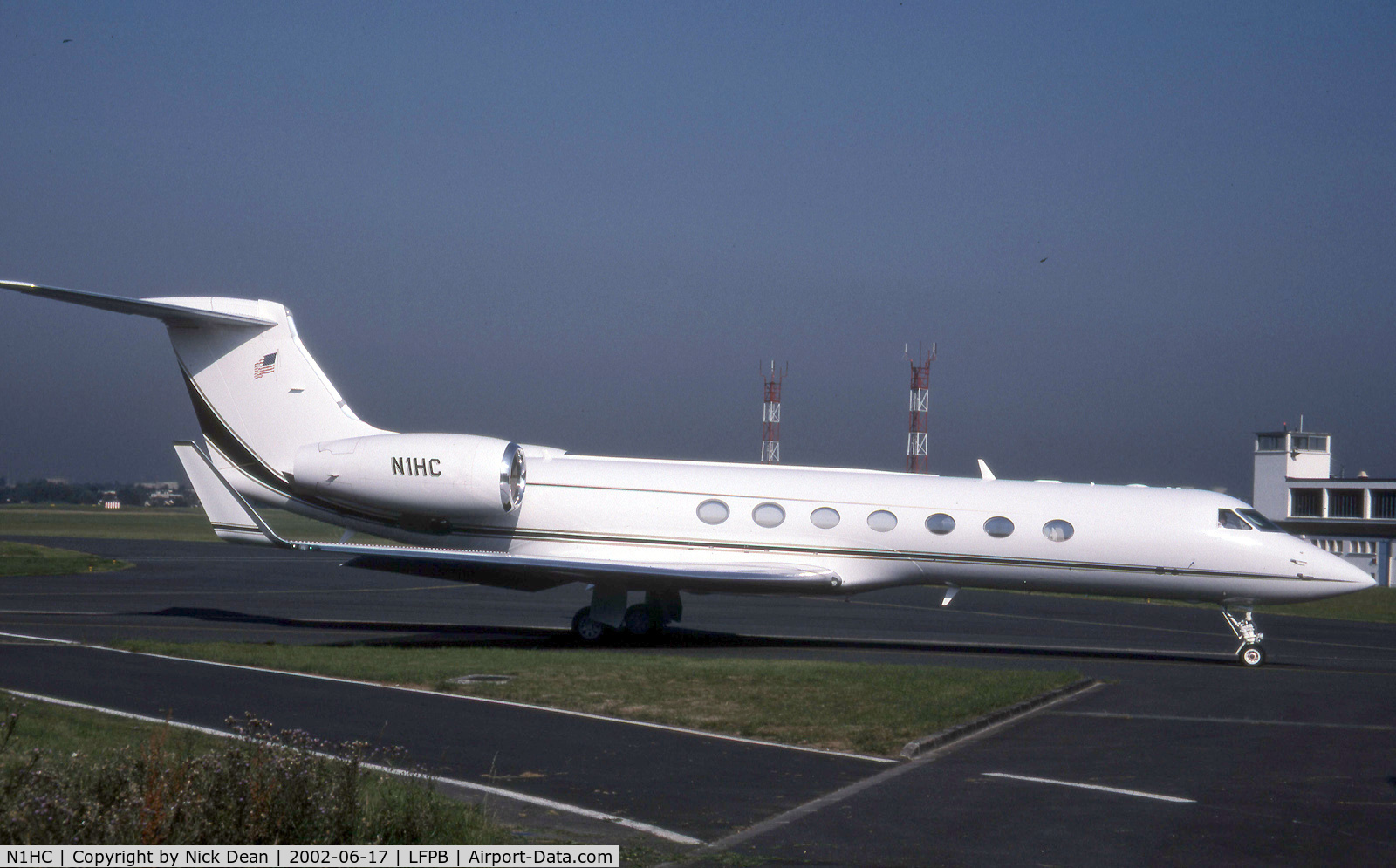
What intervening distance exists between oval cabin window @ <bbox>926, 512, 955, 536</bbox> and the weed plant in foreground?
13450 mm

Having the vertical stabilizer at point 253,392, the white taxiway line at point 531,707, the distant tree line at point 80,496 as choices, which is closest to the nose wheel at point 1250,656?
the white taxiway line at point 531,707

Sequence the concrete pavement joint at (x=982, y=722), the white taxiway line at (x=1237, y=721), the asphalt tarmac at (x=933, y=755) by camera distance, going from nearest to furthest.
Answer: the asphalt tarmac at (x=933, y=755) < the concrete pavement joint at (x=982, y=722) < the white taxiway line at (x=1237, y=721)

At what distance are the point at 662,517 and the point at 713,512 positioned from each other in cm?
84

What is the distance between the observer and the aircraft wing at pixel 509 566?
17438mm

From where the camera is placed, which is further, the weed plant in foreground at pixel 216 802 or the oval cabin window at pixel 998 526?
the oval cabin window at pixel 998 526

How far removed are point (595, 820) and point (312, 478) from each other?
44.3 feet

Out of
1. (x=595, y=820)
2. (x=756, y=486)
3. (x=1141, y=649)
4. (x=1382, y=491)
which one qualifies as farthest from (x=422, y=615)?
(x=1382, y=491)

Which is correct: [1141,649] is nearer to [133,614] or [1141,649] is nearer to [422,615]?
[422,615]

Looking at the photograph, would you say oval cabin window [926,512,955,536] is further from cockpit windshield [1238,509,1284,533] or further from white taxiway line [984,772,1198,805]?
white taxiway line [984,772,1198,805]

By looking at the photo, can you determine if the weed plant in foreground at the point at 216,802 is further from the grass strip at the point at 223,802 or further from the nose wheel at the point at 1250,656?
the nose wheel at the point at 1250,656

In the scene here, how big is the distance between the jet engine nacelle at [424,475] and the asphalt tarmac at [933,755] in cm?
218

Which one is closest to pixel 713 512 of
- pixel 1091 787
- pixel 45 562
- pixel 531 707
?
pixel 531 707

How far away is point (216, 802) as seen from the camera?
5.58 meters

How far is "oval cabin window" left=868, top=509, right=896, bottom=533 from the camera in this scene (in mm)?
19125
